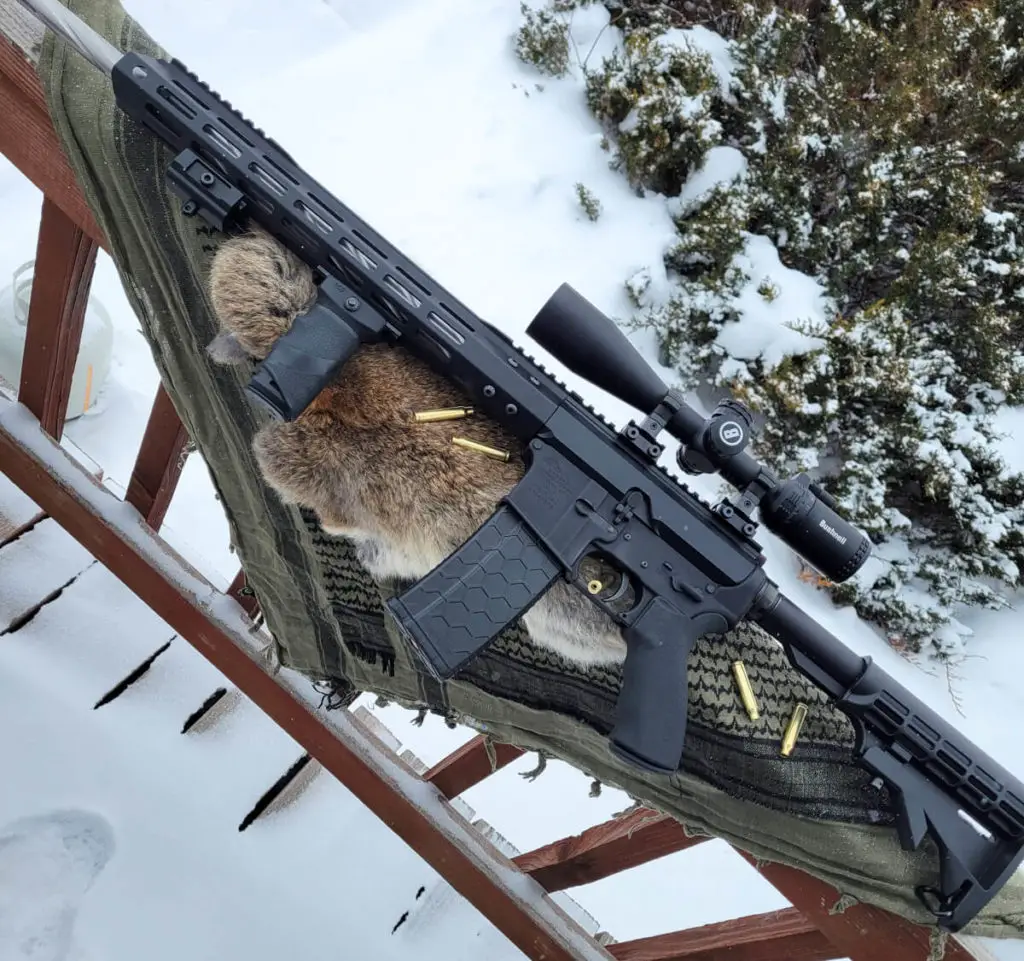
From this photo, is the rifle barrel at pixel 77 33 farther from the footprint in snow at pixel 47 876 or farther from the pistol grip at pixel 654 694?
the footprint in snow at pixel 47 876

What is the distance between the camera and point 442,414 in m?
1.04

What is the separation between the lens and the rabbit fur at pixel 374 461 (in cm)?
101

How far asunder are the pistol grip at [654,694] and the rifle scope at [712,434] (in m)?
0.23

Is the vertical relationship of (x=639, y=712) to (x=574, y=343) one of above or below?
below

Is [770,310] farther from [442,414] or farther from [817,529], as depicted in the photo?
[442,414]

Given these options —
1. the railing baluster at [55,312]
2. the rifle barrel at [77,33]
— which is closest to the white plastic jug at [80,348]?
the railing baluster at [55,312]

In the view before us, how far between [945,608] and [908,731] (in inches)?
93.4

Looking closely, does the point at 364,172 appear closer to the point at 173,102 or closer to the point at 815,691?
the point at 173,102

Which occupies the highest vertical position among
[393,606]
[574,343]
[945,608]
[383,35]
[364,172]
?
[383,35]

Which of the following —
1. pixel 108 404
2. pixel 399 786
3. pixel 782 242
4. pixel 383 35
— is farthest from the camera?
pixel 383 35

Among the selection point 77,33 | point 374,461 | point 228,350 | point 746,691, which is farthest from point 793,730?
point 77,33

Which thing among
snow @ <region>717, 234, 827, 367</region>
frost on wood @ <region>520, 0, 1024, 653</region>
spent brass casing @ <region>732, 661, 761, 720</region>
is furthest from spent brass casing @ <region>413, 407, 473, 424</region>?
snow @ <region>717, 234, 827, 367</region>

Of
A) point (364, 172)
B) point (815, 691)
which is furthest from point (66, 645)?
point (364, 172)

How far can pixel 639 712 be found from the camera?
3.22ft
